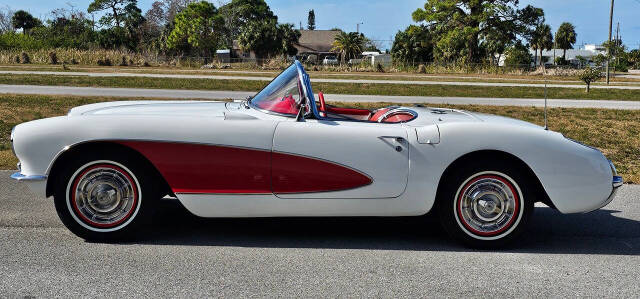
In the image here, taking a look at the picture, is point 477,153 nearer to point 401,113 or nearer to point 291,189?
point 401,113

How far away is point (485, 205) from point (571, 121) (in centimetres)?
1005

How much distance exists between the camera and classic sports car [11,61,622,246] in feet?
13.2

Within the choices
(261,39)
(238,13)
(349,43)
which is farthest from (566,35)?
(261,39)

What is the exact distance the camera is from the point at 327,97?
17438 millimetres

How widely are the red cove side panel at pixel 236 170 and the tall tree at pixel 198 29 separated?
59615mm

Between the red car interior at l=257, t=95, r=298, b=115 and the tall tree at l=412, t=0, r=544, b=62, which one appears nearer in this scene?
the red car interior at l=257, t=95, r=298, b=115

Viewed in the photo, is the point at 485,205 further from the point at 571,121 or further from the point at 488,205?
the point at 571,121

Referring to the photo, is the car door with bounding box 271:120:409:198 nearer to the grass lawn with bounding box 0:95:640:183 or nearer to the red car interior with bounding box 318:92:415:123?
the red car interior with bounding box 318:92:415:123

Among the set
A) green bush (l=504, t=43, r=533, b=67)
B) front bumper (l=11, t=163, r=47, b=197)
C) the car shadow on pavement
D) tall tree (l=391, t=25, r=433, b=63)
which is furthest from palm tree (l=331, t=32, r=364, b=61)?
front bumper (l=11, t=163, r=47, b=197)

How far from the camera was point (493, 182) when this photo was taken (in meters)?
4.10

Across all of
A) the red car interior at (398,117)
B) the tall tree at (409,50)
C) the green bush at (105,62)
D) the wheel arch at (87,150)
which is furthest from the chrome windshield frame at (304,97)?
the tall tree at (409,50)

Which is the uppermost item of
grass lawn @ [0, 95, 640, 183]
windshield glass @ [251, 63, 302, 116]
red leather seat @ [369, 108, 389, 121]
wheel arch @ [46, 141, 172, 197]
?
windshield glass @ [251, 63, 302, 116]

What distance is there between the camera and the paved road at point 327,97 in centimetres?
1644

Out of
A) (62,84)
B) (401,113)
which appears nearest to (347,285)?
(401,113)
